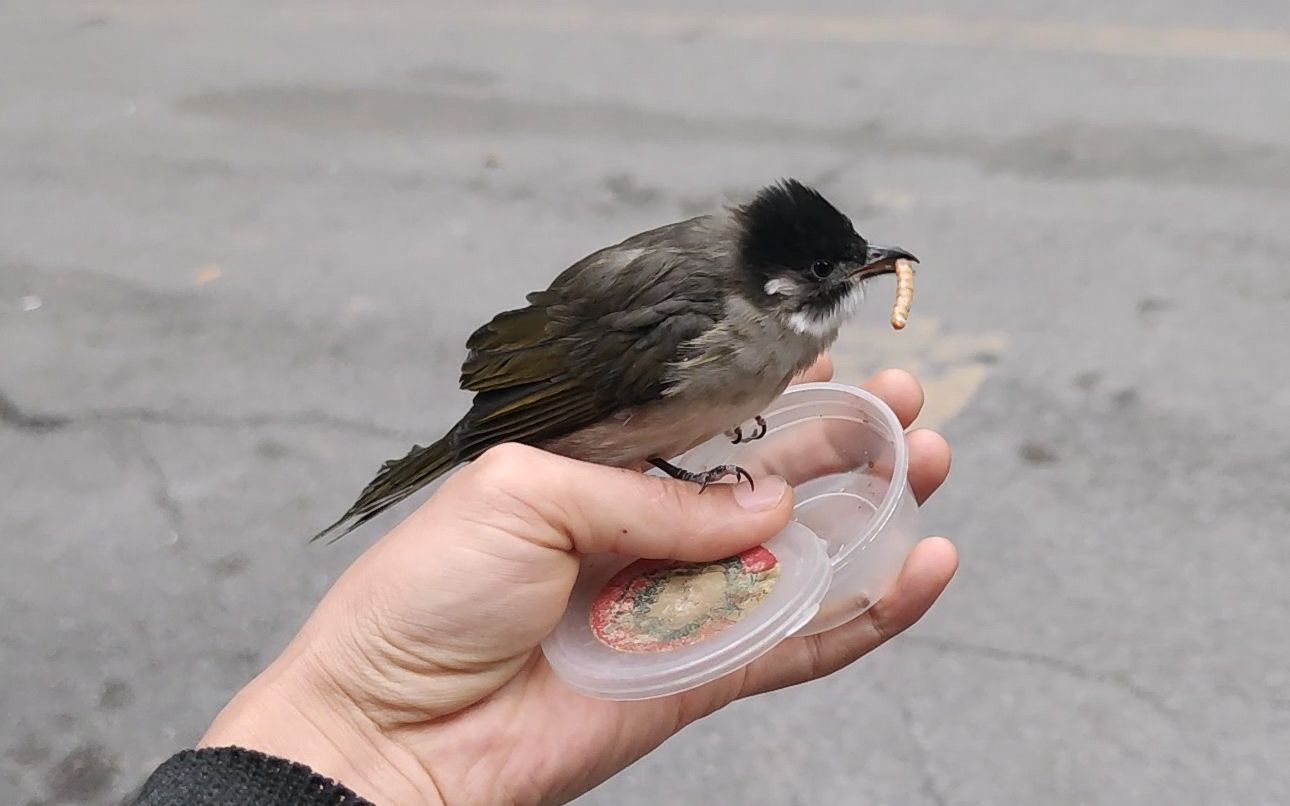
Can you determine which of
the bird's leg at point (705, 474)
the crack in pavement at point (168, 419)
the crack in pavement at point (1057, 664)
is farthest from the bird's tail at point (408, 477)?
the crack in pavement at point (168, 419)

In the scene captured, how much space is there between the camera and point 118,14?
40.8 ft

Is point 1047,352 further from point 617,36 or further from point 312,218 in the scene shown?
point 617,36

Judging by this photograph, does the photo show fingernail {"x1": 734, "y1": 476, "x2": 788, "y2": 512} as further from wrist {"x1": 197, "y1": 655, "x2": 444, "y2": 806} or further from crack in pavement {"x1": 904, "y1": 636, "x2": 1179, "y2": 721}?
crack in pavement {"x1": 904, "y1": 636, "x2": 1179, "y2": 721}

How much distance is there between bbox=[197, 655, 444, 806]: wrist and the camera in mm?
2672

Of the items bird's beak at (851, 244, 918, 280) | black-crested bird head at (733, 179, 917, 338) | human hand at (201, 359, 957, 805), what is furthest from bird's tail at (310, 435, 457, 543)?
bird's beak at (851, 244, 918, 280)

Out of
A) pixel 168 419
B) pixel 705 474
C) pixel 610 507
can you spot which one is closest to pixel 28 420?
pixel 168 419

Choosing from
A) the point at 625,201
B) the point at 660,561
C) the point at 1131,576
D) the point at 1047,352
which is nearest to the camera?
the point at 660,561

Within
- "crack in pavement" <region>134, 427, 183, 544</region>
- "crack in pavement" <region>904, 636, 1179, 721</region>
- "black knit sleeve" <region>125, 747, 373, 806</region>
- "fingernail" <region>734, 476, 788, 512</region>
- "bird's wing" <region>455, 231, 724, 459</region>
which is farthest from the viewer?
"crack in pavement" <region>134, 427, 183, 544</region>

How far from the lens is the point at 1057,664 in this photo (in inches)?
170

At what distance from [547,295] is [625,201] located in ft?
14.4

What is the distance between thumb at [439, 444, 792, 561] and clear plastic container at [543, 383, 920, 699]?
0.55 ft

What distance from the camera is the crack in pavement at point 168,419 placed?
5.87m

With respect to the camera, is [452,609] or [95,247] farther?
[95,247]

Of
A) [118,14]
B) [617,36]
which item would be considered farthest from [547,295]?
[118,14]
